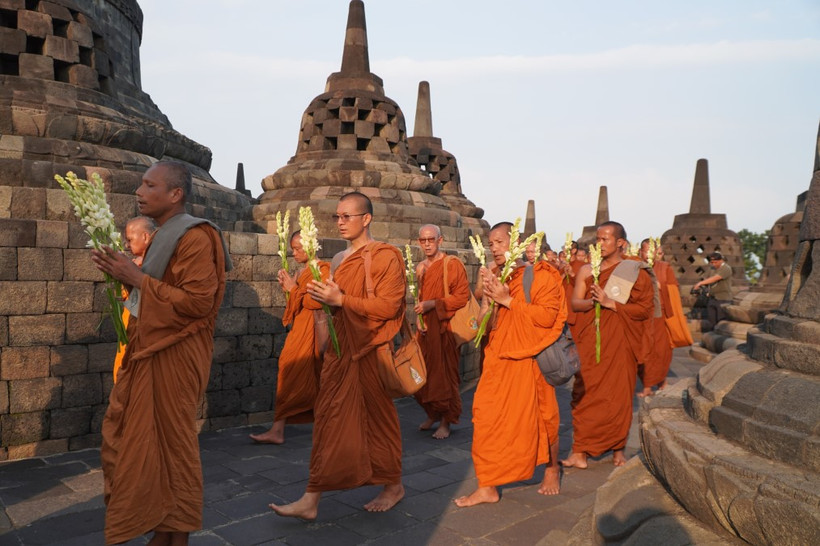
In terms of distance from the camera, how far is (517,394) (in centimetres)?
451

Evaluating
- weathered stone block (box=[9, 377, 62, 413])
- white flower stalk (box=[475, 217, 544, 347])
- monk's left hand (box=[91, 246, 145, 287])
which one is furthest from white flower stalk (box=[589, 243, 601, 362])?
weathered stone block (box=[9, 377, 62, 413])

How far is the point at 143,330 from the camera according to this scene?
3.14m

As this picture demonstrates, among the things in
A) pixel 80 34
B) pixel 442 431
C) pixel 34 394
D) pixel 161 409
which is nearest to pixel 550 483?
pixel 442 431

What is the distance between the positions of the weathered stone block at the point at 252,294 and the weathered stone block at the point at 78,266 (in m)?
1.44

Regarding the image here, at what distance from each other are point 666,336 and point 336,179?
6.18 metres

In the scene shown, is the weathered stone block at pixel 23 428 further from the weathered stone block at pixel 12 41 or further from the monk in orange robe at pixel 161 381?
the weathered stone block at pixel 12 41

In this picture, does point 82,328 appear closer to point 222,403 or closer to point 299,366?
point 222,403

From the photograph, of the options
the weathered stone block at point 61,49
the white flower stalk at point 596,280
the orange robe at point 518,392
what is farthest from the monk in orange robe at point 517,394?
the weathered stone block at point 61,49

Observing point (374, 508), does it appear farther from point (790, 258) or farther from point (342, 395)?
point (790, 258)

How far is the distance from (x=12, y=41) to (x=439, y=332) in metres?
6.48

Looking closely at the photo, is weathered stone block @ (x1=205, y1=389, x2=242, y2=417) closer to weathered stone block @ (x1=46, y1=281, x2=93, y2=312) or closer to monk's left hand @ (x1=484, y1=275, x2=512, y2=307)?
weathered stone block @ (x1=46, y1=281, x2=93, y2=312)

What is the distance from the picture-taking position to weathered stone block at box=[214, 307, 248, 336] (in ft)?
22.2

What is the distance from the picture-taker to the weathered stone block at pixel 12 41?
8.15 metres

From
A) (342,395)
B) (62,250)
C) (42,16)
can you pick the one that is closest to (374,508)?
(342,395)
